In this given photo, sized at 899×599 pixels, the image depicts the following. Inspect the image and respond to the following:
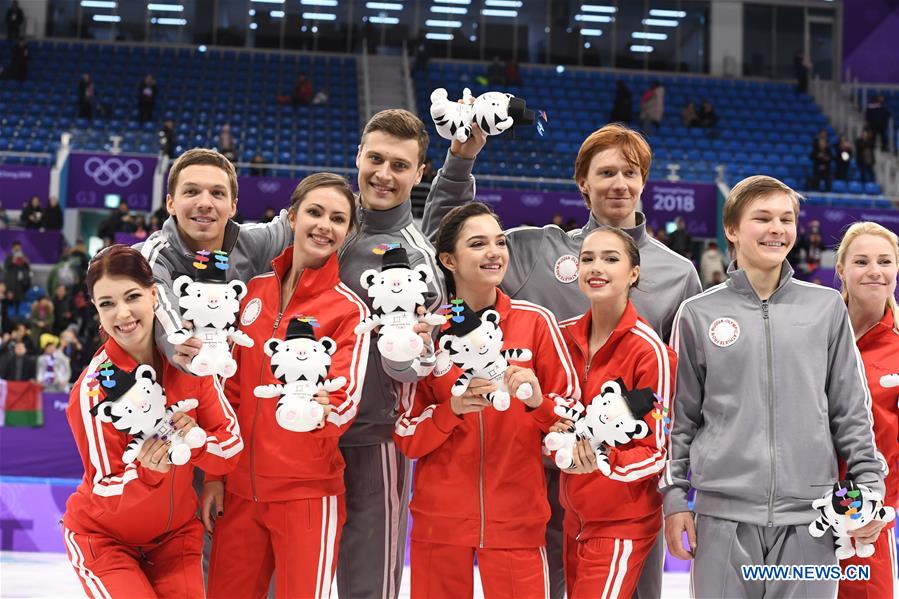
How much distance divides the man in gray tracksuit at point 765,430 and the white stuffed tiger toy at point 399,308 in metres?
0.95

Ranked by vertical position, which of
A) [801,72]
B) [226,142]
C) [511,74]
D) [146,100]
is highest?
[801,72]

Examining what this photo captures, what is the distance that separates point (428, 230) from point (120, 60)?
19969 mm

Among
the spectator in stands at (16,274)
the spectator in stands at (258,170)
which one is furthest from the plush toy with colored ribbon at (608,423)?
the spectator in stands at (258,170)

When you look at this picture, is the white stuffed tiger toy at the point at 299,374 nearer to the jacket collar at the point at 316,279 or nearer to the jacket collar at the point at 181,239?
the jacket collar at the point at 316,279

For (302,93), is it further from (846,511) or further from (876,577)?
(846,511)

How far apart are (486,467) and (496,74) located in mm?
19059

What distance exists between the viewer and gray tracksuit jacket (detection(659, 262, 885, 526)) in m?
3.10

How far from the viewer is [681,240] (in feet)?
43.7

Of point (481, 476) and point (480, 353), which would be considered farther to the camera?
point (481, 476)

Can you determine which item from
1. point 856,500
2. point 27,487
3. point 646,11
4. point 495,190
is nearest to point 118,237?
point 495,190

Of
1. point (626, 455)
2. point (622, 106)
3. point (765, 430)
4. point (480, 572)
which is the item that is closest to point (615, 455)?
point (626, 455)

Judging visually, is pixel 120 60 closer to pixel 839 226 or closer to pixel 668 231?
pixel 668 231

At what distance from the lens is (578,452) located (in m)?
3.02

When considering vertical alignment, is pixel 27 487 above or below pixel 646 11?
below
